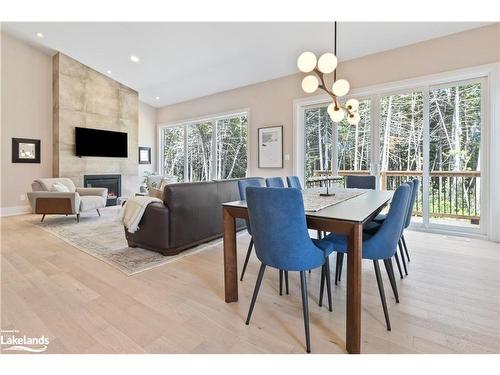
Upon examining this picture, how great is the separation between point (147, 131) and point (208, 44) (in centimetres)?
440

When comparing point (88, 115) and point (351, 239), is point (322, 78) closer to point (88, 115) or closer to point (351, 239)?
point (351, 239)

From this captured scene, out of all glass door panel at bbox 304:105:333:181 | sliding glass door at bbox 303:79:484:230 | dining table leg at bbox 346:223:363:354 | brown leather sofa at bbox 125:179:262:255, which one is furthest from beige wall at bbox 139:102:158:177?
dining table leg at bbox 346:223:363:354

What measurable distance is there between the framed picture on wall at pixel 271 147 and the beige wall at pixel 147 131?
13.5 feet

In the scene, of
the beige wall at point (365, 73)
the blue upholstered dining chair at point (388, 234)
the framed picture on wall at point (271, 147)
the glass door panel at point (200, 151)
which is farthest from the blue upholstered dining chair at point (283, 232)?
the glass door panel at point (200, 151)

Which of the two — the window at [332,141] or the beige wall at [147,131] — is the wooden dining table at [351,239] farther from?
the beige wall at [147,131]

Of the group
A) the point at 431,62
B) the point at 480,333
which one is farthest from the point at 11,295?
the point at 431,62

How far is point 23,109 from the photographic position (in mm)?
5605

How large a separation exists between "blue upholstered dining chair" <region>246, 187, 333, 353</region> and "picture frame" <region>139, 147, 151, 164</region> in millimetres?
7192

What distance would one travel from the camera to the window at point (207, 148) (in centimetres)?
650

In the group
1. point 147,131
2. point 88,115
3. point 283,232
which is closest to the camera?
point 283,232

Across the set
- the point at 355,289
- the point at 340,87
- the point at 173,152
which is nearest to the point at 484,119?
the point at 340,87

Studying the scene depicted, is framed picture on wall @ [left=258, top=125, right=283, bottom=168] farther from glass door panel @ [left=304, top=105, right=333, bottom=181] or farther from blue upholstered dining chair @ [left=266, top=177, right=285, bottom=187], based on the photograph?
blue upholstered dining chair @ [left=266, top=177, right=285, bottom=187]

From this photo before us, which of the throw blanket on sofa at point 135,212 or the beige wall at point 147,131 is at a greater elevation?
the beige wall at point 147,131
